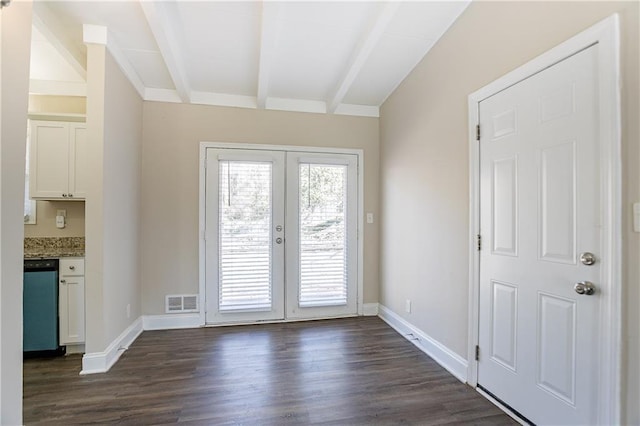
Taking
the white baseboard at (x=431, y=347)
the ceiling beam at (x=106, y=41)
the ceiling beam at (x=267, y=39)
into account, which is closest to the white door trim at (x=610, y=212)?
the white baseboard at (x=431, y=347)

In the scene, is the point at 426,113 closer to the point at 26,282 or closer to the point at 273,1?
the point at 273,1

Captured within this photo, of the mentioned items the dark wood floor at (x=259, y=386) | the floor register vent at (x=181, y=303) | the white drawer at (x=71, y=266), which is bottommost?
the dark wood floor at (x=259, y=386)

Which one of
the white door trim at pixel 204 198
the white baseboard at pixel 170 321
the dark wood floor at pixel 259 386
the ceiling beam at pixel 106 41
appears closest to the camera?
the dark wood floor at pixel 259 386

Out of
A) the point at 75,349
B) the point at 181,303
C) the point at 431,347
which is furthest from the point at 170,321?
the point at 431,347

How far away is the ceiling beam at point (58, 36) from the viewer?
89.6 inches

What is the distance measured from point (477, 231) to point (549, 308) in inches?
27.9

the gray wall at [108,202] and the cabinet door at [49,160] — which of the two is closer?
the gray wall at [108,202]

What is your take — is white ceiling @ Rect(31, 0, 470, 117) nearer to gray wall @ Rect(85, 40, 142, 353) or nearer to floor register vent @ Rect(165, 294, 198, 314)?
gray wall @ Rect(85, 40, 142, 353)

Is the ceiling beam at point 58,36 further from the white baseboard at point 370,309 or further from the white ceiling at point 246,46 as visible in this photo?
the white baseboard at point 370,309

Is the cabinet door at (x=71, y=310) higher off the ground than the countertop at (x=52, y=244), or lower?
lower

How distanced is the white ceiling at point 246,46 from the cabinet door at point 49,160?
579 mm

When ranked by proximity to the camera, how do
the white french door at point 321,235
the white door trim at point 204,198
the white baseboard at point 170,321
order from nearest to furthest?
the white baseboard at point 170,321, the white door trim at point 204,198, the white french door at point 321,235

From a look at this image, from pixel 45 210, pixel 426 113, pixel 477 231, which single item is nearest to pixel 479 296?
pixel 477 231

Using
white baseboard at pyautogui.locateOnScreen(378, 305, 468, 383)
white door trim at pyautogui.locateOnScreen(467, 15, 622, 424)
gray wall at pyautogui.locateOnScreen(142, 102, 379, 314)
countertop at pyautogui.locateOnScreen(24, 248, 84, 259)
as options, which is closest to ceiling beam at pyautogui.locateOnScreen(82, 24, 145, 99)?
gray wall at pyautogui.locateOnScreen(142, 102, 379, 314)
